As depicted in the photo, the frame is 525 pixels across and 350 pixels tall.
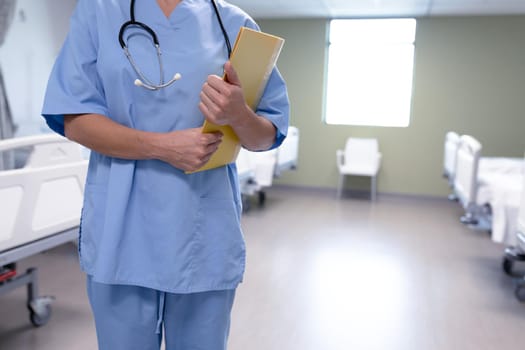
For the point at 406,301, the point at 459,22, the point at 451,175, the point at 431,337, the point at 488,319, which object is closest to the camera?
the point at 431,337

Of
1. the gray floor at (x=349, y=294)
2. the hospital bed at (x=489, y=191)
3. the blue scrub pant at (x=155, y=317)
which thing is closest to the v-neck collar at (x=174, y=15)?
the blue scrub pant at (x=155, y=317)

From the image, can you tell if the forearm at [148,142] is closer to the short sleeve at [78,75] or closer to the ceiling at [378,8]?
the short sleeve at [78,75]

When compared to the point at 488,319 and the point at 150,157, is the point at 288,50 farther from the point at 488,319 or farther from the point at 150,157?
the point at 150,157

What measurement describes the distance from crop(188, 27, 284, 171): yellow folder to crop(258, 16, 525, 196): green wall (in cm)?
575

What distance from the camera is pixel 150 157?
2.91 ft

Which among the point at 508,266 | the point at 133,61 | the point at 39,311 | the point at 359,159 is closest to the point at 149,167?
the point at 133,61

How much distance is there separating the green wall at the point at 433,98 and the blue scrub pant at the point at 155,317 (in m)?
5.78

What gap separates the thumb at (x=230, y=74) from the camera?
2.67 ft

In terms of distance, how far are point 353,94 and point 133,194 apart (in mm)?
6019

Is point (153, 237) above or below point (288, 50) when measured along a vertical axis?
below

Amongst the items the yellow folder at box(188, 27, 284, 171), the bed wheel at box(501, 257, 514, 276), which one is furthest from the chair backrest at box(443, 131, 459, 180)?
the yellow folder at box(188, 27, 284, 171)

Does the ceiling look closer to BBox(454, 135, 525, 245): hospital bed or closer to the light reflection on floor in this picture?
BBox(454, 135, 525, 245): hospital bed

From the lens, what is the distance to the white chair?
20.0 feet

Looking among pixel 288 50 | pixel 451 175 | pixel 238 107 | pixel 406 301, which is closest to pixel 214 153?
pixel 238 107
